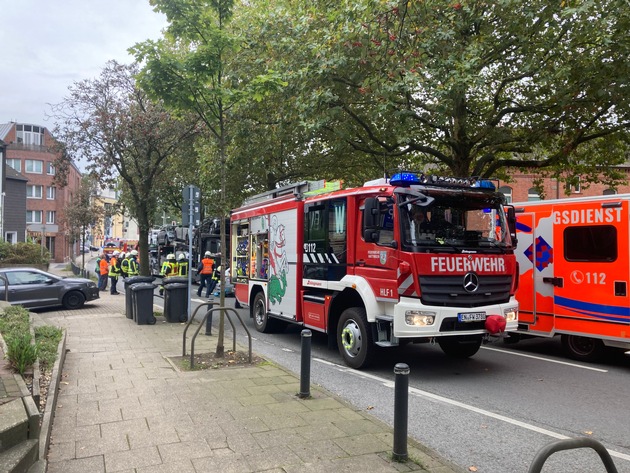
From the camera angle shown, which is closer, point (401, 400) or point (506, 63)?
point (401, 400)

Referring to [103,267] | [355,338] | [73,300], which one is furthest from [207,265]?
[355,338]

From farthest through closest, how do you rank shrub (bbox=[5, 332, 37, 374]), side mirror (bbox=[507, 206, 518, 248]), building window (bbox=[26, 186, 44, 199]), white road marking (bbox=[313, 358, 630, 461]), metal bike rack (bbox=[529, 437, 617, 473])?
building window (bbox=[26, 186, 44, 199])
side mirror (bbox=[507, 206, 518, 248])
shrub (bbox=[5, 332, 37, 374])
white road marking (bbox=[313, 358, 630, 461])
metal bike rack (bbox=[529, 437, 617, 473])

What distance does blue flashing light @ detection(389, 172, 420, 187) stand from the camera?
712cm

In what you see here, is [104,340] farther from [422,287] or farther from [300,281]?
[422,287]

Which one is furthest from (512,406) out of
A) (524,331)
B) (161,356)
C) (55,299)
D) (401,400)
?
(55,299)

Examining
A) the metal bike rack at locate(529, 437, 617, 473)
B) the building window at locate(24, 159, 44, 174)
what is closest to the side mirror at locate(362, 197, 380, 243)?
the metal bike rack at locate(529, 437, 617, 473)

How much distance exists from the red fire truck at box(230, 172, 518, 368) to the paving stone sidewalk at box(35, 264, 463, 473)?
4.96ft

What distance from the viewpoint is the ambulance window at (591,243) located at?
8.02m

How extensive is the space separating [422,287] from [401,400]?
288 centimetres

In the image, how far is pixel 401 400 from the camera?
13.3ft

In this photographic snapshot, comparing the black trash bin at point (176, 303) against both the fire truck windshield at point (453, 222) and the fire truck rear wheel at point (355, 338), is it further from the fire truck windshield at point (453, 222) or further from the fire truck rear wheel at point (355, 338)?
the fire truck windshield at point (453, 222)

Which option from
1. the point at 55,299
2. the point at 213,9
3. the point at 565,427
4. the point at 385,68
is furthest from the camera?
the point at 55,299

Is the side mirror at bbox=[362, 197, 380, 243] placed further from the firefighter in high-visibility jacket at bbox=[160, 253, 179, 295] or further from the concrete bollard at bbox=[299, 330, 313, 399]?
the firefighter in high-visibility jacket at bbox=[160, 253, 179, 295]

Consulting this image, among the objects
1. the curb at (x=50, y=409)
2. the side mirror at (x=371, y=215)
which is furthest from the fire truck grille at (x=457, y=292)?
the curb at (x=50, y=409)
